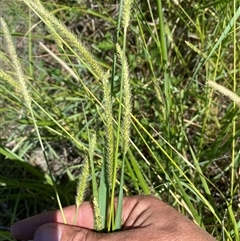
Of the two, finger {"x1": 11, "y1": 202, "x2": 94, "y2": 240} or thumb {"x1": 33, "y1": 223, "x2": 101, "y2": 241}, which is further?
finger {"x1": 11, "y1": 202, "x2": 94, "y2": 240}

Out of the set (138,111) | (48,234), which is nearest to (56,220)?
(48,234)

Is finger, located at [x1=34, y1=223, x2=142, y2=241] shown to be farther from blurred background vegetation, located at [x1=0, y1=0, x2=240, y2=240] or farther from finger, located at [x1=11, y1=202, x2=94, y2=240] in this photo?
blurred background vegetation, located at [x1=0, y1=0, x2=240, y2=240]

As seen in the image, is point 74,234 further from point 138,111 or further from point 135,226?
point 138,111

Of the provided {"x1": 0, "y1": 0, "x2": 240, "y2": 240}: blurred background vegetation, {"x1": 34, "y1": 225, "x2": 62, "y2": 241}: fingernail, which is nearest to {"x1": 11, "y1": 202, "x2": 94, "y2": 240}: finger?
{"x1": 34, "y1": 225, "x2": 62, "y2": 241}: fingernail

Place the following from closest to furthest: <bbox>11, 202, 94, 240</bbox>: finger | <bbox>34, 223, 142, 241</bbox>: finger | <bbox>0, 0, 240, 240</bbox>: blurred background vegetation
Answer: <bbox>34, 223, 142, 241</bbox>: finger
<bbox>11, 202, 94, 240</bbox>: finger
<bbox>0, 0, 240, 240</bbox>: blurred background vegetation

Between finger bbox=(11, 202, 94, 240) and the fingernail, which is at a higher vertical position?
the fingernail

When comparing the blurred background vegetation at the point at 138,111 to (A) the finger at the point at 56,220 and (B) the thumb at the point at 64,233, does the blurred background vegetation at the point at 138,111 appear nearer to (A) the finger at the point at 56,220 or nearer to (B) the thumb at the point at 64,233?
(A) the finger at the point at 56,220

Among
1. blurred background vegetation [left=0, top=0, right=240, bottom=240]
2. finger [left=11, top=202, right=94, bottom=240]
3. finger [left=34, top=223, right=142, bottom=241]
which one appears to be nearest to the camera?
finger [left=34, top=223, right=142, bottom=241]

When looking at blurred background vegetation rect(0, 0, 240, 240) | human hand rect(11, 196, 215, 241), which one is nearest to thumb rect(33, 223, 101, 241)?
human hand rect(11, 196, 215, 241)

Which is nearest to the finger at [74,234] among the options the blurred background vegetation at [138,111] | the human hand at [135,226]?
the human hand at [135,226]
